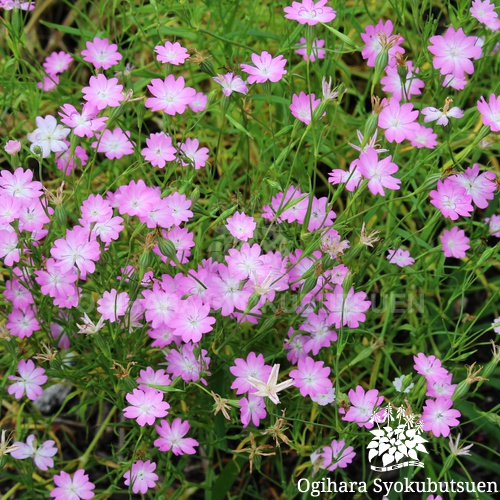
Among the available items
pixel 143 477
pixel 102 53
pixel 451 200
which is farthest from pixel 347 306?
pixel 102 53

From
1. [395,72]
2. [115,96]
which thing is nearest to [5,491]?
[115,96]

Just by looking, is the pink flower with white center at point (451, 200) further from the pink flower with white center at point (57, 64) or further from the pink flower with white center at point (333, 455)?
the pink flower with white center at point (57, 64)

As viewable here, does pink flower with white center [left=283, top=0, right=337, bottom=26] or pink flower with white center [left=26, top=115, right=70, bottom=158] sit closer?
pink flower with white center [left=283, top=0, right=337, bottom=26]

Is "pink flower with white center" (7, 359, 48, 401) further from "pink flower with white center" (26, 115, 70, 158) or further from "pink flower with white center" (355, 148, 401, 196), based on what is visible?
"pink flower with white center" (355, 148, 401, 196)

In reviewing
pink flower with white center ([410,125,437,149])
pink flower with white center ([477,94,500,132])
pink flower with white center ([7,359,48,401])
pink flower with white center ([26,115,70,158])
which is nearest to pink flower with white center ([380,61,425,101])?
pink flower with white center ([410,125,437,149])

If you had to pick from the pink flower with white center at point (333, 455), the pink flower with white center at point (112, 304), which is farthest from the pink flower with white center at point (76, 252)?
the pink flower with white center at point (333, 455)

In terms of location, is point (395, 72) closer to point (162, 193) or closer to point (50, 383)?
point (162, 193)

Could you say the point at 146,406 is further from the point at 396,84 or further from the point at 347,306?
the point at 396,84
